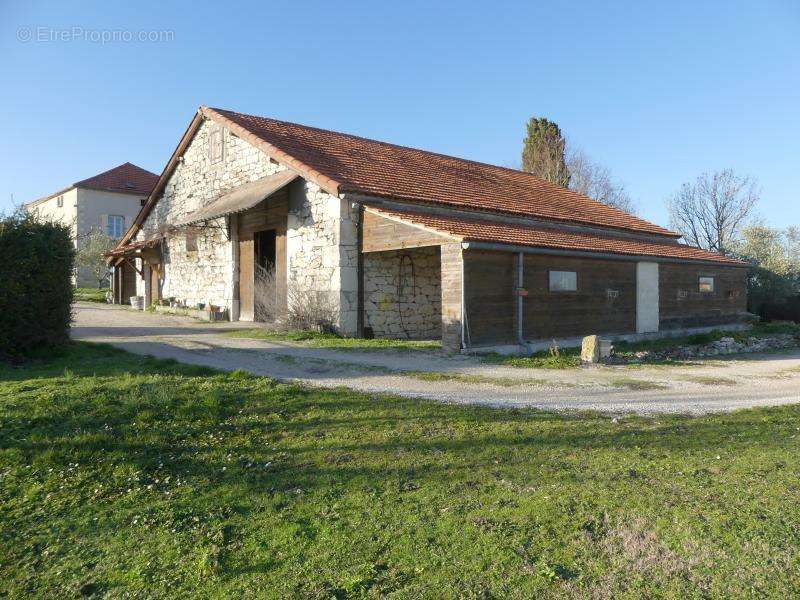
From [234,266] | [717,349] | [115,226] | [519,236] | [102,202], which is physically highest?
[102,202]

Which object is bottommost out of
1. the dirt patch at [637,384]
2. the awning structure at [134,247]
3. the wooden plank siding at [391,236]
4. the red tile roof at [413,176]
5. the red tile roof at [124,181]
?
the dirt patch at [637,384]

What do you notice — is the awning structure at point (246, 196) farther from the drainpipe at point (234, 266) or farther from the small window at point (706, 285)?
the small window at point (706, 285)

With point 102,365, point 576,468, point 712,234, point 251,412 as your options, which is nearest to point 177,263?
point 102,365

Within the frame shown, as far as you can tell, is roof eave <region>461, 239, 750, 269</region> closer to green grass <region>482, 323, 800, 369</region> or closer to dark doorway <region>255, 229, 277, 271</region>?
green grass <region>482, 323, 800, 369</region>

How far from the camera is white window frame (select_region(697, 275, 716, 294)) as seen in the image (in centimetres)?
1955

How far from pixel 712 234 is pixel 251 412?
37.5 m

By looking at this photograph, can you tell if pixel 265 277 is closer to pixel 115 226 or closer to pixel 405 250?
pixel 405 250

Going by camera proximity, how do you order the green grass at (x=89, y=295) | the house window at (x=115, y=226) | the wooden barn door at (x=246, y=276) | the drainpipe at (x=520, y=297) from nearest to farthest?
the drainpipe at (x=520, y=297)
the wooden barn door at (x=246, y=276)
the green grass at (x=89, y=295)
the house window at (x=115, y=226)

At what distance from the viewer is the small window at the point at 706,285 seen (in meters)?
19.6

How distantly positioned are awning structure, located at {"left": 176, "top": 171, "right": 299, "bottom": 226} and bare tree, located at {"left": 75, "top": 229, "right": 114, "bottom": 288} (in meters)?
16.6

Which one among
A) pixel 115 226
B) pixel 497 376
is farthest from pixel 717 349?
pixel 115 226

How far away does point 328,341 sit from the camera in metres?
13.3

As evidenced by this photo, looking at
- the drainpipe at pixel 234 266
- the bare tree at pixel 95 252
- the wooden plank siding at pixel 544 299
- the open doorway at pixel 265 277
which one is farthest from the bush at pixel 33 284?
the bare tree at pixel 95 252

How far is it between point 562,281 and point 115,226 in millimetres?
31565
